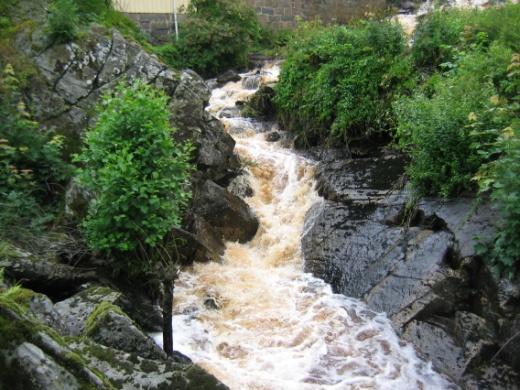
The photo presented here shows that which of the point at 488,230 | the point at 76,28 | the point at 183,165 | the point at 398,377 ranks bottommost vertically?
the point at 398,377

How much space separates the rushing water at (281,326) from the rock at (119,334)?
1228mm

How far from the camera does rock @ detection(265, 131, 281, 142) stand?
11.8 m

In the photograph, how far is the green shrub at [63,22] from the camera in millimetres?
8414

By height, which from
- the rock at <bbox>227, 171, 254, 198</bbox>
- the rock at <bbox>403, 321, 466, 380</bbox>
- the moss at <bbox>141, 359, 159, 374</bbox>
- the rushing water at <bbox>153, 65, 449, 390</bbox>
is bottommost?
the rushing water at <bbox>153, 65, 449, 390</bbox>

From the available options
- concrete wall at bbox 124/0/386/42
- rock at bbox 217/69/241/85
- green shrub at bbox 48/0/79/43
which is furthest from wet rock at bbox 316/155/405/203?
concrete wall at bbox 124/0/386/42

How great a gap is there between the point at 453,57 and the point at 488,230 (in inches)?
170

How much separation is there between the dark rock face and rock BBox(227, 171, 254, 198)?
4.51ft

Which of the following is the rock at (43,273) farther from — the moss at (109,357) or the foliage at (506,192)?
the foliage at (506,192)

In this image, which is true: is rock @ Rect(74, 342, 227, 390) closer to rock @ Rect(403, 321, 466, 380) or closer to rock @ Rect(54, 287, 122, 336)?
rock @ Rect(54, 287, 122, 336)

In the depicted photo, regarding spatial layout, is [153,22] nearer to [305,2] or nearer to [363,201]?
[305,2]

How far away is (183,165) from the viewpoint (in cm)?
579

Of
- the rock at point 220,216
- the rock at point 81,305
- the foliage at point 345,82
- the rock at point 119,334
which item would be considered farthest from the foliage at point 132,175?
the foliage at point 345,82

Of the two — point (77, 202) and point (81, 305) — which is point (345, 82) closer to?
point (77, 202)

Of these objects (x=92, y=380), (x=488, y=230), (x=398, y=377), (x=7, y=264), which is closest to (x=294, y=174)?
(x=488, y=230)
